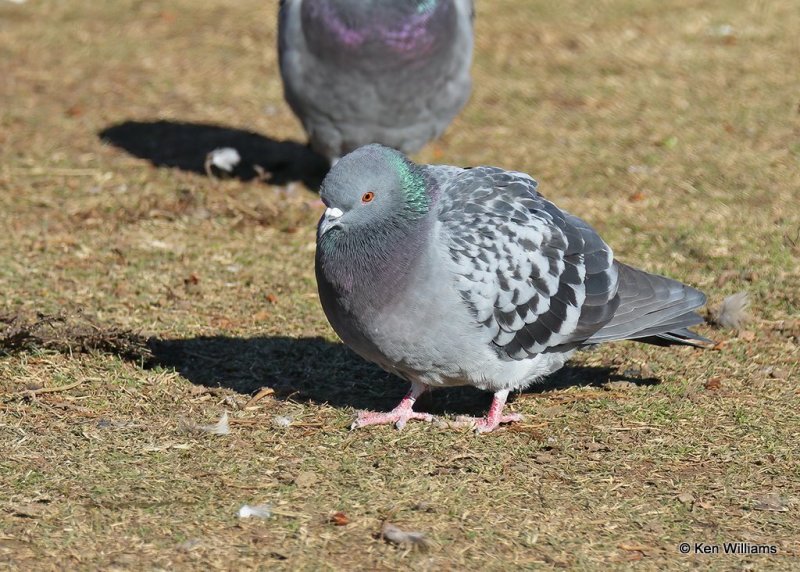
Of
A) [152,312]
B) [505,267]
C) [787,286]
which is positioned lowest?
[152,312]

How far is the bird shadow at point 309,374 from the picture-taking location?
200 inches

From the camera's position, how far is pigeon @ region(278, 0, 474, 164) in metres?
7.19

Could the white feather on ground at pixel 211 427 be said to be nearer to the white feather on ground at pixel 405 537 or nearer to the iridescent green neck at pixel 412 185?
the white feather on ground at pixel 405 537

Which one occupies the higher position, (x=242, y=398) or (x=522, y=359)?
(x=522, y=359)

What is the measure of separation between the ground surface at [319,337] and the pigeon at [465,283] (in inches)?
13.1

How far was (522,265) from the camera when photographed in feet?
14.9

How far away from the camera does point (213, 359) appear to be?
536cm

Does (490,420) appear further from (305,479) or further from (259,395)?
(259,395)

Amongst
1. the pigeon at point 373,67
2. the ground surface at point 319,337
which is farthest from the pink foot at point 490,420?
the pigeon at point 373,67

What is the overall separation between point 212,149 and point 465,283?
4.61 meters

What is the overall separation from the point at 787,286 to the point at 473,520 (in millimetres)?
2980

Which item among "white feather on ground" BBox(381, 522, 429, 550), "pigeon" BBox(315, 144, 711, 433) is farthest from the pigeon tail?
"white feather on ground" BBox(381, 522, 429, 550)

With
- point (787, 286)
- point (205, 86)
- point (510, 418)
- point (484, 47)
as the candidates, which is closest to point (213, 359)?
point (510, 418)

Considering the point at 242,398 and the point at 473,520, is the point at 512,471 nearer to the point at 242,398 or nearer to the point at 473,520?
the point at 473,520
